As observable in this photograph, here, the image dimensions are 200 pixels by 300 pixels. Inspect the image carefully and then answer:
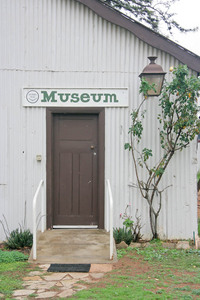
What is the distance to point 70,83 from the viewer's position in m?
8.27

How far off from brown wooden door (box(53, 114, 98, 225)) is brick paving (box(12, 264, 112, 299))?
1.94 m

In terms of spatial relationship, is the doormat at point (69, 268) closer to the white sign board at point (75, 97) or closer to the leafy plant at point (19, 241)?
the leafy plant at point (19, 241)

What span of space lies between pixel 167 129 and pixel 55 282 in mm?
3512

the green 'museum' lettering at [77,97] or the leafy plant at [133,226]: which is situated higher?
the green 'museum' lettering at [77,97]

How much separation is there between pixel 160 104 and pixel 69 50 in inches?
77.4

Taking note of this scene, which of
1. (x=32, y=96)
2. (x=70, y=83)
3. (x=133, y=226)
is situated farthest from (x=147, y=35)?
(x=133, y=226)

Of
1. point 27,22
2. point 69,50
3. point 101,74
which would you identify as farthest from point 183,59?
point 27,22

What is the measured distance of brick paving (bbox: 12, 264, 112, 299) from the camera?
5.37 metres

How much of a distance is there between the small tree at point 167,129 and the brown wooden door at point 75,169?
820mm

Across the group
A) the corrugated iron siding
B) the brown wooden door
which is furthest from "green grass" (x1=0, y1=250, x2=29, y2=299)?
the brown wooden door

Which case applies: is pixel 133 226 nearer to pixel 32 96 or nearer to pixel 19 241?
pixel 19 241

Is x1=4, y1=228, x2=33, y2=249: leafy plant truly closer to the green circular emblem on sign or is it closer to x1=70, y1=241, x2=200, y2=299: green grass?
x1=70, y1=241, x2=200, y2=299: green grass

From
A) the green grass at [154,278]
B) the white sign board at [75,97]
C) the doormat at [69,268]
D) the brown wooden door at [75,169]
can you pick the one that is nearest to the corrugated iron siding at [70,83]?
the white sign board at [75,97]

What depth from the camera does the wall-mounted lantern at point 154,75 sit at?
25.0 feet
